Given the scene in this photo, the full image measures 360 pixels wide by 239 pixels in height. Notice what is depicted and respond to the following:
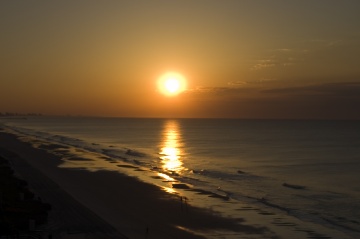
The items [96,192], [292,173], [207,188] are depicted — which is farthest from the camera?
[292,173]

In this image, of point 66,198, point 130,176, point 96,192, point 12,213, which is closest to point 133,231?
point 12,213

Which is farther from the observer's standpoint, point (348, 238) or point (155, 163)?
point (155, 163)

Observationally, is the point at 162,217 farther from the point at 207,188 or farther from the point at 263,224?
the point at 207,188

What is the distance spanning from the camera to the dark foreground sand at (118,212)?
21609mm

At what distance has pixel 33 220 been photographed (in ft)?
65.3

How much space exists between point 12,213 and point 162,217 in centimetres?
834

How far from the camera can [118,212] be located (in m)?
26.4

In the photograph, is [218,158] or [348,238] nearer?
[348,238]

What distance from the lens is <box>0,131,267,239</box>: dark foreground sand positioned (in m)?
21.6

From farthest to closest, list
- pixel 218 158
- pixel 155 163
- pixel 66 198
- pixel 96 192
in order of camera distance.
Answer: pixel 218 158 < pixel 155 163 < pixel 96 192 < pixel 66 198

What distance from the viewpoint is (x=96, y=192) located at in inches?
1319

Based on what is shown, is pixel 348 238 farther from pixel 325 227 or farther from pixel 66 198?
pixel 66 198

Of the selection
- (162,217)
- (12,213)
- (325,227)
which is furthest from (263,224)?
(12,213)

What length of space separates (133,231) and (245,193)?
14.9 metres
